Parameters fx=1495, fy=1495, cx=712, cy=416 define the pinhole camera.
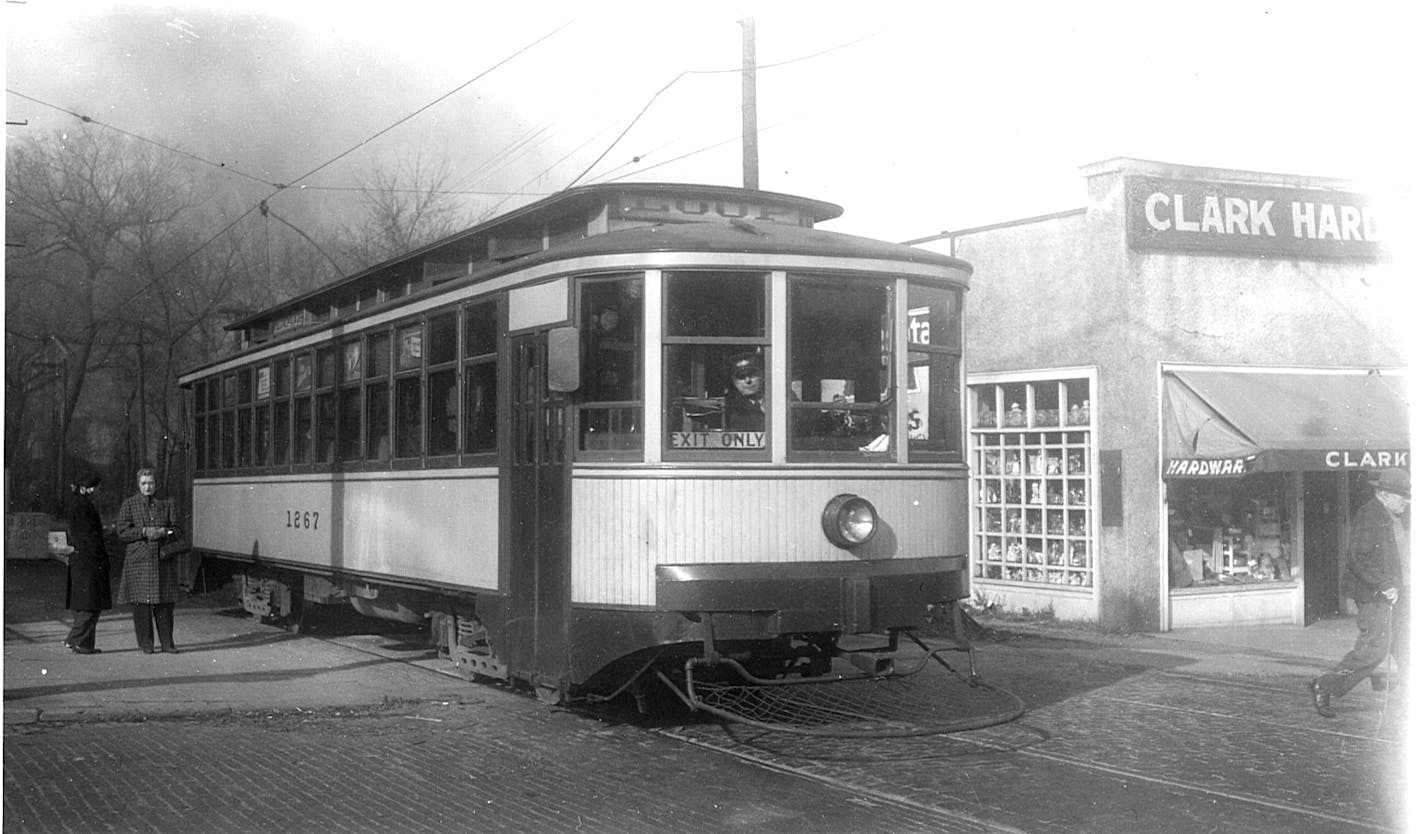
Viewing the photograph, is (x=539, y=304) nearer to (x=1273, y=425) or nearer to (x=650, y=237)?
(x=650, y=237)

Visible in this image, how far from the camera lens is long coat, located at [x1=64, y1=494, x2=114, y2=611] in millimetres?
13289

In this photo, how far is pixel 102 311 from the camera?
1299 inches

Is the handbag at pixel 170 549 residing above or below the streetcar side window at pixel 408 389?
below

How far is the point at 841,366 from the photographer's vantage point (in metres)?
9.02

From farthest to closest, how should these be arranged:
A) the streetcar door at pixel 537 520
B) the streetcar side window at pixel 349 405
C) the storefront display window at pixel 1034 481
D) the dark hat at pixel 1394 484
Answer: the storefront display window at pixel 1034 481 < the streetcar side window at pixel 349 405 < the dark hat at pixel 1394 484 < the streetcar door at pixel 537 520

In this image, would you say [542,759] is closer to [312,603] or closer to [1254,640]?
[312,603]

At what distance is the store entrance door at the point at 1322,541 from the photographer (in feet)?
57.6

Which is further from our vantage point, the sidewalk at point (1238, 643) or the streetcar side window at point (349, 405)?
the sidewalk at point (1238, 643)

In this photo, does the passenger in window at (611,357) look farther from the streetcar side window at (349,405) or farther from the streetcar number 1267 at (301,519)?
the streetcar number 1267 at (301,519)

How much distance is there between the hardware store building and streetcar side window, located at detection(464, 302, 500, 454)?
6880 millimetres

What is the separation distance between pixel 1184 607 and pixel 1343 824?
32.7 ft

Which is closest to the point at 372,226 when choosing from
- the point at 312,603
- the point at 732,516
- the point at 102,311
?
the point at 102,311

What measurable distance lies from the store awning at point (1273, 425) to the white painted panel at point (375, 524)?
8.41 metres

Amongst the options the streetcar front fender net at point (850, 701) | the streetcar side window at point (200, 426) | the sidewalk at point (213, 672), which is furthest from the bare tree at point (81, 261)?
the streetcar front fender net at point (850, 701)
